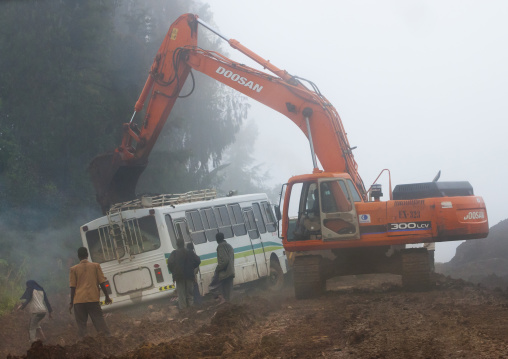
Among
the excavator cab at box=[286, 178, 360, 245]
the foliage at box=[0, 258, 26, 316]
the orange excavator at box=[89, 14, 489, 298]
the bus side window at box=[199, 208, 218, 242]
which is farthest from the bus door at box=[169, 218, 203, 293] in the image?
the foliage at box=[0, 258, 26, 316]

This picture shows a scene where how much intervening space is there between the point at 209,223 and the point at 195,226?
70 centimetres

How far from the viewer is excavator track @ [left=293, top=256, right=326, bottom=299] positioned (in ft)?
49.8

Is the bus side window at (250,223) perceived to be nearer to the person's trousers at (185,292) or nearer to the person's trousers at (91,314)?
the person's trousers at (185,292)

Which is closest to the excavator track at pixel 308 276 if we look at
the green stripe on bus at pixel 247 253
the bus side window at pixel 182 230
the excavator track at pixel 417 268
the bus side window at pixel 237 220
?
the excavator track at pixel 417 268

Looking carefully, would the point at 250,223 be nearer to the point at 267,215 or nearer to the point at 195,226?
the point at 267,215

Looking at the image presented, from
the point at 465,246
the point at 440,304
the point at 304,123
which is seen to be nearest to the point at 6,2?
the point at 304,123

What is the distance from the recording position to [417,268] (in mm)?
14797

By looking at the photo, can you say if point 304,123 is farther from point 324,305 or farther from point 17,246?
point 17,246

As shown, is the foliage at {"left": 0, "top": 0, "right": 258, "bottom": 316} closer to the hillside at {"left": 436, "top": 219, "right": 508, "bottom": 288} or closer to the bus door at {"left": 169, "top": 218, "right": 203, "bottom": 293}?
the bus door at {"left": 169, "top": 218, "right": 203, "bottom": 293}

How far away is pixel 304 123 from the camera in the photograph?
54.2ft

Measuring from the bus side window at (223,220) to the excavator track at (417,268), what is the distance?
20.7ft

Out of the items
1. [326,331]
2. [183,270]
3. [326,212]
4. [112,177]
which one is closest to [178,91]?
[112,177]

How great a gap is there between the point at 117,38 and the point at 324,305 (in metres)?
19.2

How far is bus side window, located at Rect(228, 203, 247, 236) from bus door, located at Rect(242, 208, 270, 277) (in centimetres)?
19
